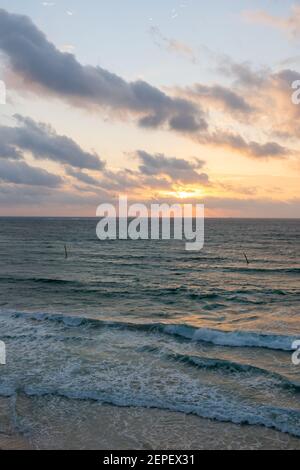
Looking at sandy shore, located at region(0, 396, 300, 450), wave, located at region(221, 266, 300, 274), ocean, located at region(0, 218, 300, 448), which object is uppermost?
wave, located at region(221, 266, 300, 274)

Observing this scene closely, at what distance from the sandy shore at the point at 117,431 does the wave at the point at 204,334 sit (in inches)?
296

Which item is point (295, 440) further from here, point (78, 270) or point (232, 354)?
point (78, 270)

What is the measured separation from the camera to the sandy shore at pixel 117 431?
1087cm

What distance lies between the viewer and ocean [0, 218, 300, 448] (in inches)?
533

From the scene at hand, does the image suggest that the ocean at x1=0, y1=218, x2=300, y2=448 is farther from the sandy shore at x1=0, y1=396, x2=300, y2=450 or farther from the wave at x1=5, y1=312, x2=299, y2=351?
the sandy shore at x1=0, y1=396, x2=300, y2=450

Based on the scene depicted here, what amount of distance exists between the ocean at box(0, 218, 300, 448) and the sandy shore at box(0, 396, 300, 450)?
253 millimetres

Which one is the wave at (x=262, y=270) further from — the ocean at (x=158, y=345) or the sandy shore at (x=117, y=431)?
the sandy shore at (x=117, y=431)

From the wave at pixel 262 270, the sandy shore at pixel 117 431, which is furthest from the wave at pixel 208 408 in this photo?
the wave at pixel 262 270

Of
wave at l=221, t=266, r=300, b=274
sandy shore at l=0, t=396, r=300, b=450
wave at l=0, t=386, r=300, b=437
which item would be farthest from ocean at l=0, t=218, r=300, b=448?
wave at l=221, t=266, r=300, b=274

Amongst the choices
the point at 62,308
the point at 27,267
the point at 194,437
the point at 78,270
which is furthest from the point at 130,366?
the point at 27,267

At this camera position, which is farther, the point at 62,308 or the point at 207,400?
the point at 62,308

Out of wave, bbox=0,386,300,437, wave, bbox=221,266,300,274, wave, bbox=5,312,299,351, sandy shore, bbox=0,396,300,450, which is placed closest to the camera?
sandy shore, bbox=0,396,300,450
